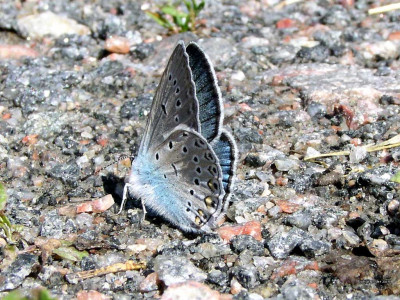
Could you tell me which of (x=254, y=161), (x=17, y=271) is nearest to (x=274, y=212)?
(x=254, y=161)

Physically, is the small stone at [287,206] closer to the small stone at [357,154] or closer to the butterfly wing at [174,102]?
the small stone at [357,154]

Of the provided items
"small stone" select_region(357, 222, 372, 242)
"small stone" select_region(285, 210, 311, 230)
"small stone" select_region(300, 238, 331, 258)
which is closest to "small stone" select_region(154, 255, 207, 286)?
"small stone" select_region(300, 238, 331, 258)

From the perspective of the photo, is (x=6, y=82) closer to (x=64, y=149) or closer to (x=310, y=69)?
(x=64, y=149)

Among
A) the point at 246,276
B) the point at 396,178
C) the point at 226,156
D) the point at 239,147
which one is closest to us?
the point at 246,276

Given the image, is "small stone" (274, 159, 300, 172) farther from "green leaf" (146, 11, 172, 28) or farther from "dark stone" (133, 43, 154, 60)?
"green leaf" (146, 11, 172, 28)

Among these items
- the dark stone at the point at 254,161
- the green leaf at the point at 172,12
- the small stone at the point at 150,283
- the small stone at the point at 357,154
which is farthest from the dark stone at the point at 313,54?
the small stone at the point at 150,283

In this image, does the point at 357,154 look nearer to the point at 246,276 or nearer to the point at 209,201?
the point at 209,201

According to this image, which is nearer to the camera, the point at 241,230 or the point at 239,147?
the point at 241,230
